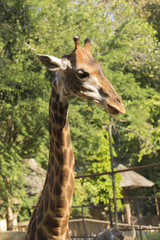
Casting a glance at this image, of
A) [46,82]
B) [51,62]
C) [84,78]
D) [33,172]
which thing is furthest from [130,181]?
[51,62]

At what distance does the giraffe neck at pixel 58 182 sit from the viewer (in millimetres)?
2646

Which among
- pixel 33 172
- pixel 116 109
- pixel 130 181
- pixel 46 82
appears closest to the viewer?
pixel 116 109

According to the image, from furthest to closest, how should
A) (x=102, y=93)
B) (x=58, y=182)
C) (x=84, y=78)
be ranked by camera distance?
1. (x=58, y=182)
2. (x=84, y=78)
3. (x=102, y=93)

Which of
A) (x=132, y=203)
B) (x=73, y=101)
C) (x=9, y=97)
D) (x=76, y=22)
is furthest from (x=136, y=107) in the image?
(x=132, y=203)

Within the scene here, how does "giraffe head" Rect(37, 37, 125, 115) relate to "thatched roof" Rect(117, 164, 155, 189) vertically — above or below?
above

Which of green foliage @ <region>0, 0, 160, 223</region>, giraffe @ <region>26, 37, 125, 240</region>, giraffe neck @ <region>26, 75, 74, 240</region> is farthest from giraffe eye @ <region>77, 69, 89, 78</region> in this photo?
green foliage @ <region>0, 0, 160, 223</region>

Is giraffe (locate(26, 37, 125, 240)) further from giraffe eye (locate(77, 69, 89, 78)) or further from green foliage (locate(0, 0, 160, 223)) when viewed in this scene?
green foliage (locate(0, 0, 160, 223))

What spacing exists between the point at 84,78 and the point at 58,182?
2.91ft

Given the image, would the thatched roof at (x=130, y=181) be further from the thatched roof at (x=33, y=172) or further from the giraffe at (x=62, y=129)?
the giraffe at (x=62, y=129)

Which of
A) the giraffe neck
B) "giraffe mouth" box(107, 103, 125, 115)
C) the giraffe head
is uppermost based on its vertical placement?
the giraffe head

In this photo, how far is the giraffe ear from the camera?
2326mm

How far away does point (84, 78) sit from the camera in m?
2.45

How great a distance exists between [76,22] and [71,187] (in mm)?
9786

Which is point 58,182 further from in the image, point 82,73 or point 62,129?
point 82,73
